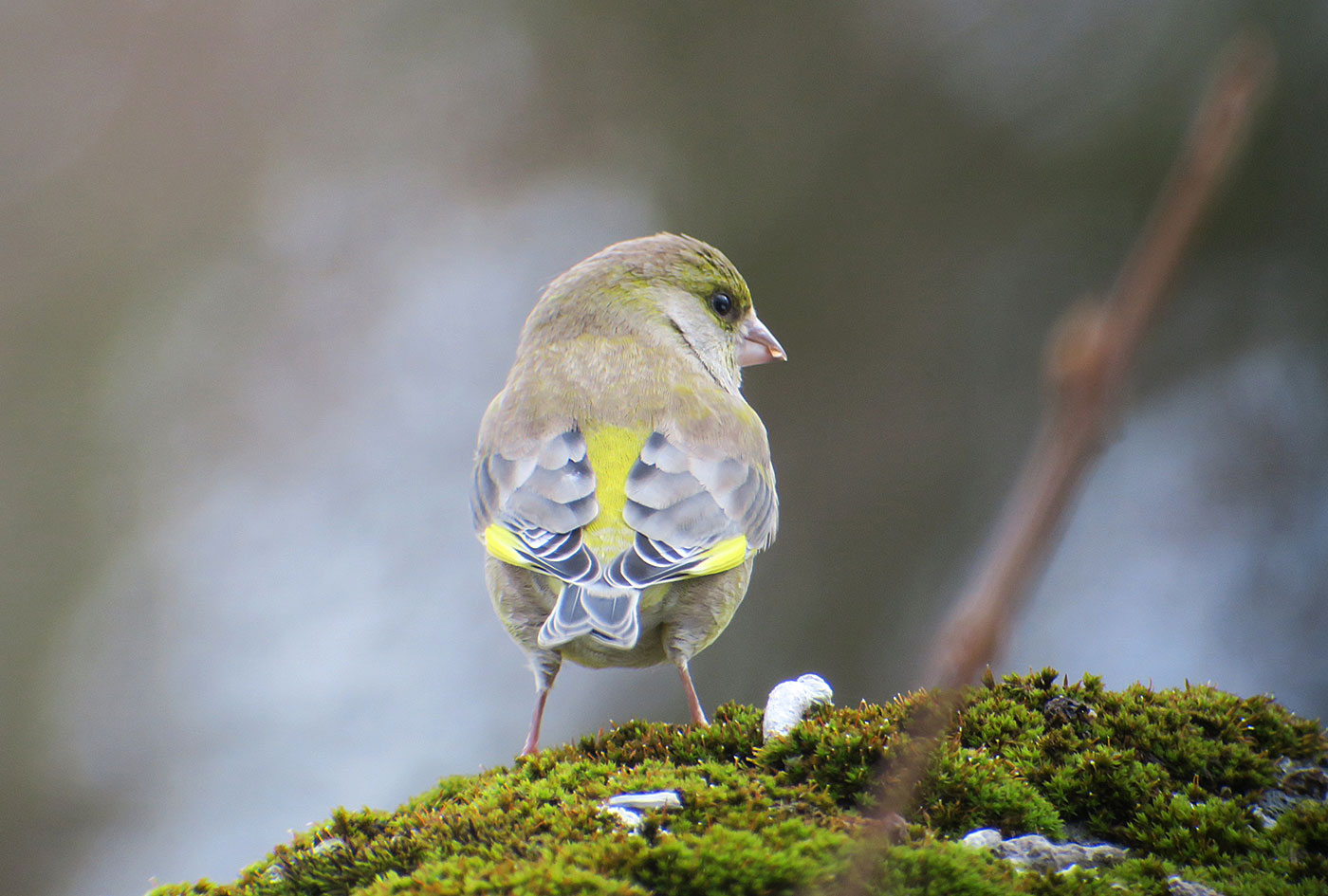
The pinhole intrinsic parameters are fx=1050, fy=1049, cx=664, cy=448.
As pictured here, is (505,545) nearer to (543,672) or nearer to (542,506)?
(542,506)

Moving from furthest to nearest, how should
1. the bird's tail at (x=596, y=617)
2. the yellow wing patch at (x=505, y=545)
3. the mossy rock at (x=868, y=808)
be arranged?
1. the yellow wing patch at (x=505, y=545)
2. the bird's tail at (x=596, y=617)
3. the mossy rock at (x=868, y=808)

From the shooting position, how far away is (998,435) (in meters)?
8.22

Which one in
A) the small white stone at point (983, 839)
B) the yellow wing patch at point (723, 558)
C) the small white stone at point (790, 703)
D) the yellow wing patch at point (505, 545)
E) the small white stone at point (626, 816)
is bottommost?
the small white stone at point (983, 839)

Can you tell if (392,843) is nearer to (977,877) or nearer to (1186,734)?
(977,877)

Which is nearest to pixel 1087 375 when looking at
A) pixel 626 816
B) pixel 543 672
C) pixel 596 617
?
pixel 626 816

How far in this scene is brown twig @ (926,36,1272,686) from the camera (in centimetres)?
66

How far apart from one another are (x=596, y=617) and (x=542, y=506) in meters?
0.64

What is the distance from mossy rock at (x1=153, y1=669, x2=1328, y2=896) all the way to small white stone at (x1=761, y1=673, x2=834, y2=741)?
0.07m

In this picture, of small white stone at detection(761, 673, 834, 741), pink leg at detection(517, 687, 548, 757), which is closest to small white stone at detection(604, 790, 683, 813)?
small white stone at detection(761, 673, 834, 741)

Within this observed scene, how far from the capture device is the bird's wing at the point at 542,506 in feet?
12.1

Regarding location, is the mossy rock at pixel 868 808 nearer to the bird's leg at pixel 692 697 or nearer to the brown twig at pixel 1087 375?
the bird's leg at pixel 692 697

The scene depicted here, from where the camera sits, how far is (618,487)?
12.9 ft

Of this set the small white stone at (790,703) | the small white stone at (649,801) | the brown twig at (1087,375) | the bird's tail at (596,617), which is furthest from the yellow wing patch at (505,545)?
the brown twig at (1087,375)

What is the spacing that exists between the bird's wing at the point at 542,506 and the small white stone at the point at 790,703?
0.81m
